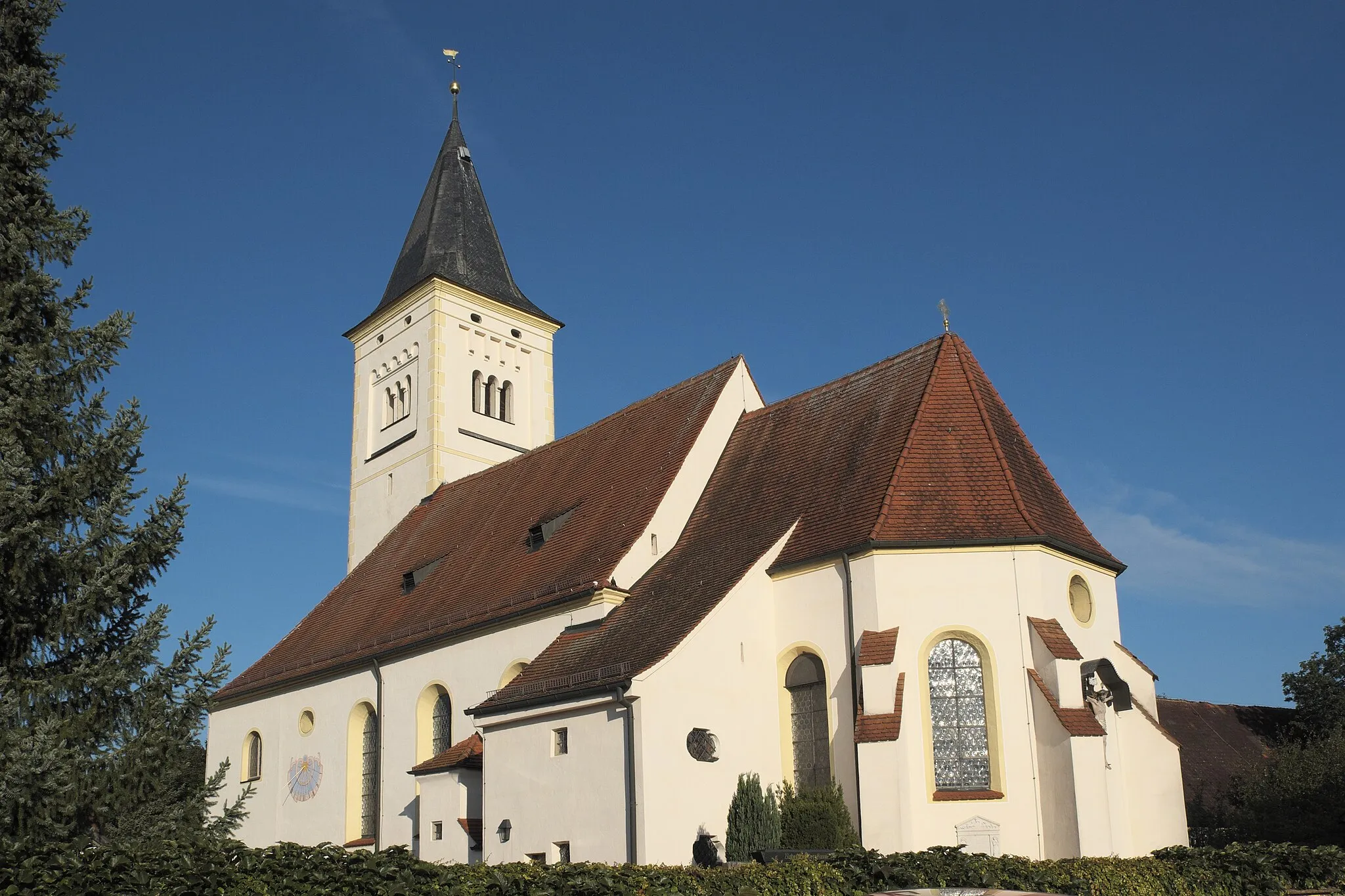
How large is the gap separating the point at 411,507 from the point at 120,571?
76.2ft

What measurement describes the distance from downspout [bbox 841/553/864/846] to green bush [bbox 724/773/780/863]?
122cm

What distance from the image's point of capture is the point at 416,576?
3019 centimetres

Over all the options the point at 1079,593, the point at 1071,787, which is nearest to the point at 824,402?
the point at 1079,593

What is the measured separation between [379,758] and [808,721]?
10.6 metres

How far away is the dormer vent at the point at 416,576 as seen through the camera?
29.9 meters

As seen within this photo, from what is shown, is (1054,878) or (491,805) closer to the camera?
(1054,878)

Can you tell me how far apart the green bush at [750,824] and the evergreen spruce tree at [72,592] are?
8662 mm

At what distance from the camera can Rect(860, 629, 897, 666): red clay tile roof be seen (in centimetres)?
1908

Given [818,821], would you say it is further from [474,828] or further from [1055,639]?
[474,828]

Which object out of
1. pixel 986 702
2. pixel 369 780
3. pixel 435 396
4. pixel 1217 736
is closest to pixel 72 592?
pixel 986 702

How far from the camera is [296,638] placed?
32.3 m

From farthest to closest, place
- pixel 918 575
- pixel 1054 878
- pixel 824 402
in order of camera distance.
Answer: pixel 824 402 → pixel 918 575 → pixel 1054 878

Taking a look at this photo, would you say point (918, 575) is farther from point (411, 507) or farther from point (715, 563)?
point (411, 507)

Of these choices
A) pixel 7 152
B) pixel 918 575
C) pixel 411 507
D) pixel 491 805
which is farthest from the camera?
pixel 411 507
